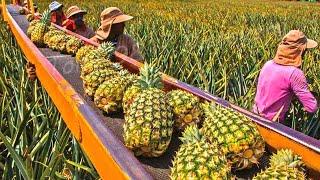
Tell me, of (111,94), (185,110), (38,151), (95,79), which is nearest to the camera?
(185,110)

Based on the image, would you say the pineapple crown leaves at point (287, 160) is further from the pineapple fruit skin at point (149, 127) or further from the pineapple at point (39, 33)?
the pineapple at point (39, 33)

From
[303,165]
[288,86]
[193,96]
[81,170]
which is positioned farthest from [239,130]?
[288,86]

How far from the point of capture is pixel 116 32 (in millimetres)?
4617

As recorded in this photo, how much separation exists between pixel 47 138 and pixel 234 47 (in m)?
3.26

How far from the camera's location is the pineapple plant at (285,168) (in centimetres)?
152

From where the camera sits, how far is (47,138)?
245 centimetres

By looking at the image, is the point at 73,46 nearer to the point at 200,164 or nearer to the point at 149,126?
the point at 149,126

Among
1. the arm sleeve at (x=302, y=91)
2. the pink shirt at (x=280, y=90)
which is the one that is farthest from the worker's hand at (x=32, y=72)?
the arm sleeve at (x=302, y=91)

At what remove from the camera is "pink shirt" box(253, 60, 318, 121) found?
3240 millimetres

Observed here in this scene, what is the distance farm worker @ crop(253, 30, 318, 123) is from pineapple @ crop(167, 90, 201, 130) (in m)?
1.11

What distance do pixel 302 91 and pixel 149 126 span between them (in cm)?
163

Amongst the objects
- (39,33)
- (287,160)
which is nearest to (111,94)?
(287,160)

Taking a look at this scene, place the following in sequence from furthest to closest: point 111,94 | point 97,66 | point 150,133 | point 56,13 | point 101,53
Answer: point 56,13
point 101,53
point 97,66
point 111,94
point 150,133

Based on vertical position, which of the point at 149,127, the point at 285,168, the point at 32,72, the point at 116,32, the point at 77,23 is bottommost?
the point at 77,23
